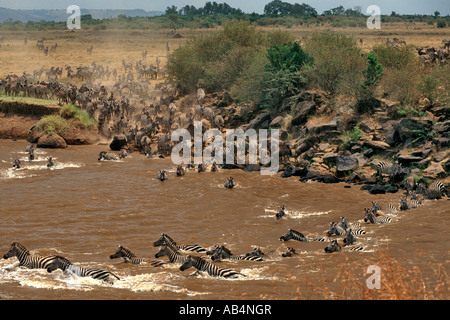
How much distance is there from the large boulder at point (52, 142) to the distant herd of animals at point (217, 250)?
11698mm

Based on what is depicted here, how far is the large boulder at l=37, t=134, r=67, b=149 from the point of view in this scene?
23.1m

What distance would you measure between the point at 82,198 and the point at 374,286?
9.57 meters

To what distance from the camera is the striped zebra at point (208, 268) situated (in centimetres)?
954

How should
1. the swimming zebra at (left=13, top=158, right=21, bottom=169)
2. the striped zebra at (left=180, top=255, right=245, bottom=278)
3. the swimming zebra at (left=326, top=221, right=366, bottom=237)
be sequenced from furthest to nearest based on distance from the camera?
1. the swimming zebra at (left=13, top=158, right=21, bottom=169)
2. the swimming zebra at (left=326, top=221, right=366, bottom=237)
3. the striped zebra at (left=180, top=255, right=245, bottom=278)

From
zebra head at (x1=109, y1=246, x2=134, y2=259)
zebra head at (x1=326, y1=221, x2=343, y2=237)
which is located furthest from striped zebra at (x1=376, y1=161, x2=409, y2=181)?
zebra head at (x1=109, y1=246, x2=134, y2=259)

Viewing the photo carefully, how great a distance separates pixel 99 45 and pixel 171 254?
3743cm

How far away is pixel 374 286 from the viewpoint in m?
8.29

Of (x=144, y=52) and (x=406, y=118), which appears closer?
(x=406, y=118)

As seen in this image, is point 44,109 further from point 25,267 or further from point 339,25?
point 339,25

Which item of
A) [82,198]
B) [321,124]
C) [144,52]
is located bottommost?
[82,198]

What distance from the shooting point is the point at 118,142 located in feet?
74.4

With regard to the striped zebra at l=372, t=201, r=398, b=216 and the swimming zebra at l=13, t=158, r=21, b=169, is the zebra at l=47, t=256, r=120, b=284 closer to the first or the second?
the striped zebra at l=372, t=201, r=398, b=216

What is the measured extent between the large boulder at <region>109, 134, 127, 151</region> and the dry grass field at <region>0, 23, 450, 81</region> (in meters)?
13.7
